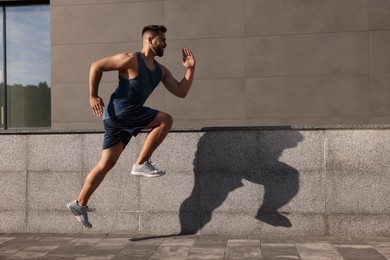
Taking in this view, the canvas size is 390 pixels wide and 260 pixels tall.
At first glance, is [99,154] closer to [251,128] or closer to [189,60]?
[189,60]

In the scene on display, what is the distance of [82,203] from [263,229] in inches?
98.7

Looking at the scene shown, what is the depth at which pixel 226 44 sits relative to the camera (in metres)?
10.8

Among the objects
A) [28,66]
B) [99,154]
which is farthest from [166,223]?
[28,66]

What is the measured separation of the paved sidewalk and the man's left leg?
0.94 m

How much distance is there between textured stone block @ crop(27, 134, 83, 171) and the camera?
7367 mm

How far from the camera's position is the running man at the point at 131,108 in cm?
626

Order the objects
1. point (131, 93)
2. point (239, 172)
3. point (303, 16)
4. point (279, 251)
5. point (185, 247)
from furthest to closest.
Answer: point (303, 16) < point (239, 172) < point (131, 93) < point (185, 247) < point (279, 251)

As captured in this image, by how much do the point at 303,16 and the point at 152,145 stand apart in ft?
18.9

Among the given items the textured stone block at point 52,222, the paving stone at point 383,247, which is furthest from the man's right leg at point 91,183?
the paving stone at point 383,247

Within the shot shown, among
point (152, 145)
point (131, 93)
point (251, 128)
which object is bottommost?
point (152, 145)

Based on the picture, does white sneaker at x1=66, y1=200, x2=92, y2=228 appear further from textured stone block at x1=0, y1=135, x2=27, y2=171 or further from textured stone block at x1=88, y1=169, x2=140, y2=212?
textured stone block at x1=0, y1=135, x2=27, y2=171

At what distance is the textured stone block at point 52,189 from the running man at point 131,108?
0.94 meters

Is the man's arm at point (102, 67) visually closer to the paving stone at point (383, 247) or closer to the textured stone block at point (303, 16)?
the paving stone at point (383, 247)

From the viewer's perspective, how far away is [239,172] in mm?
7078
